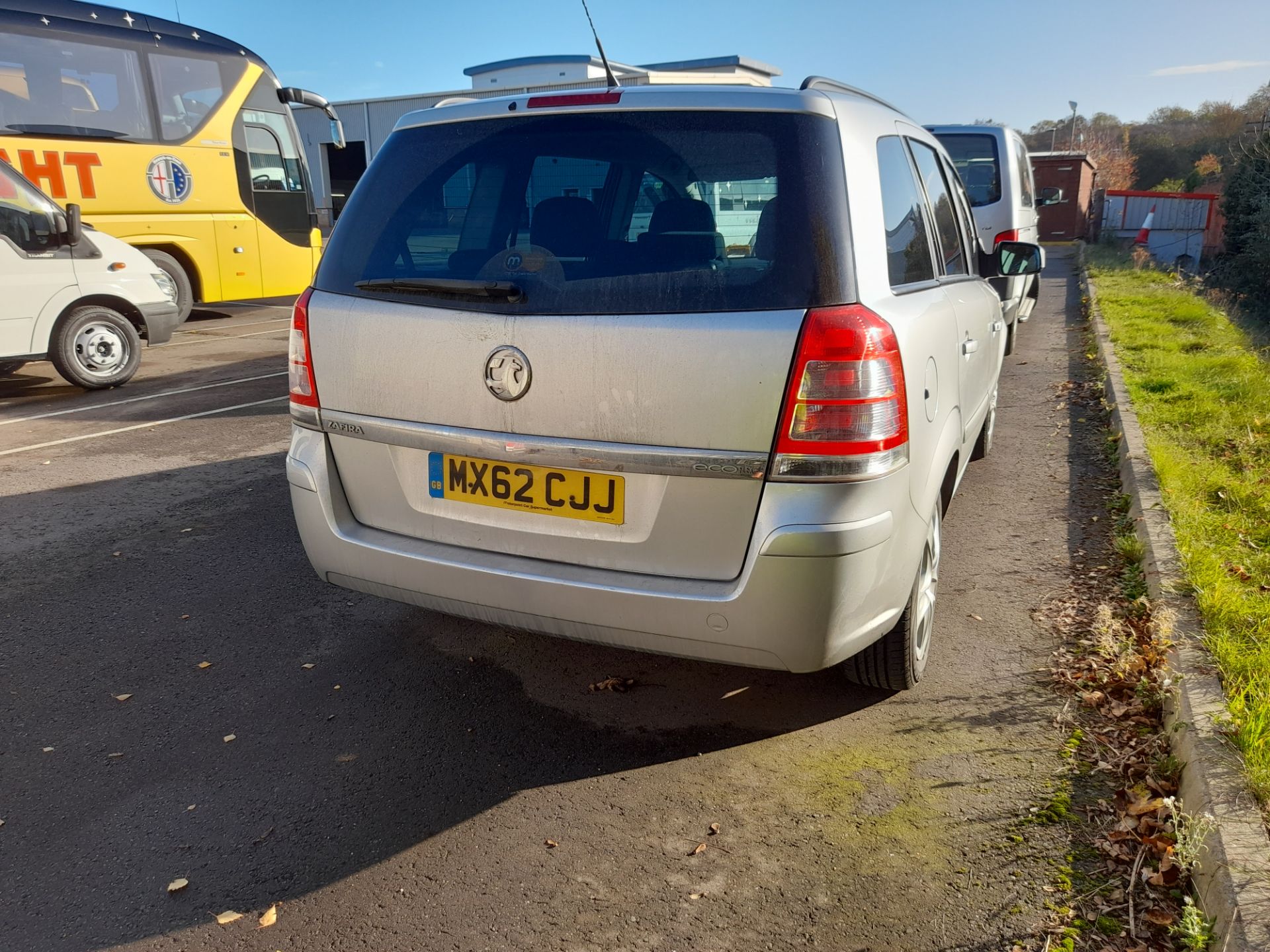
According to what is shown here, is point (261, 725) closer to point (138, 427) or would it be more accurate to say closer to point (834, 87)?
point (834, 87)

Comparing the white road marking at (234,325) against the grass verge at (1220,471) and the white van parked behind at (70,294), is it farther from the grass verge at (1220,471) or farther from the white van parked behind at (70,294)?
the grass verge at (1220,471)

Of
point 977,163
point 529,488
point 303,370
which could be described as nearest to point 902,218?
point 529,488

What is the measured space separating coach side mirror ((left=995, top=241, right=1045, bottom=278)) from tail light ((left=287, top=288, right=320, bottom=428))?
3353mm

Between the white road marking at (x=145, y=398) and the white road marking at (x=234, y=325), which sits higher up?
the white road marking at (x=145, y=398)

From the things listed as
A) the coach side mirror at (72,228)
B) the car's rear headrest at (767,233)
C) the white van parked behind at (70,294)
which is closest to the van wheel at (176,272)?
the white van parked behind at (70,294)

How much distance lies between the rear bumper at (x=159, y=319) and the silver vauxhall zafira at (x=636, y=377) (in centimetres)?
730

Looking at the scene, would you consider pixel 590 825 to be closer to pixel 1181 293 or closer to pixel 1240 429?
pixel 1240 429

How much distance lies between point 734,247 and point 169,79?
41.3 feet

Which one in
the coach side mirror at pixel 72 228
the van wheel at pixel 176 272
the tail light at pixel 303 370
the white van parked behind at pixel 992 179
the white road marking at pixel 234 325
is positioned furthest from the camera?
the white road marking at pixel 234 325

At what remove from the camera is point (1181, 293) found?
14844mm

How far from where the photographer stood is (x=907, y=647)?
10.4 ft

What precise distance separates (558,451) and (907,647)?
1337 millimetres

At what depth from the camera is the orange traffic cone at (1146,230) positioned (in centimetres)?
3281

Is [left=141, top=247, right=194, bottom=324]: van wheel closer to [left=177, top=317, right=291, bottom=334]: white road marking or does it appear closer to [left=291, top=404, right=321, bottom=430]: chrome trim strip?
[left=177, top=317, right=291, bottom=334]: white road marking
